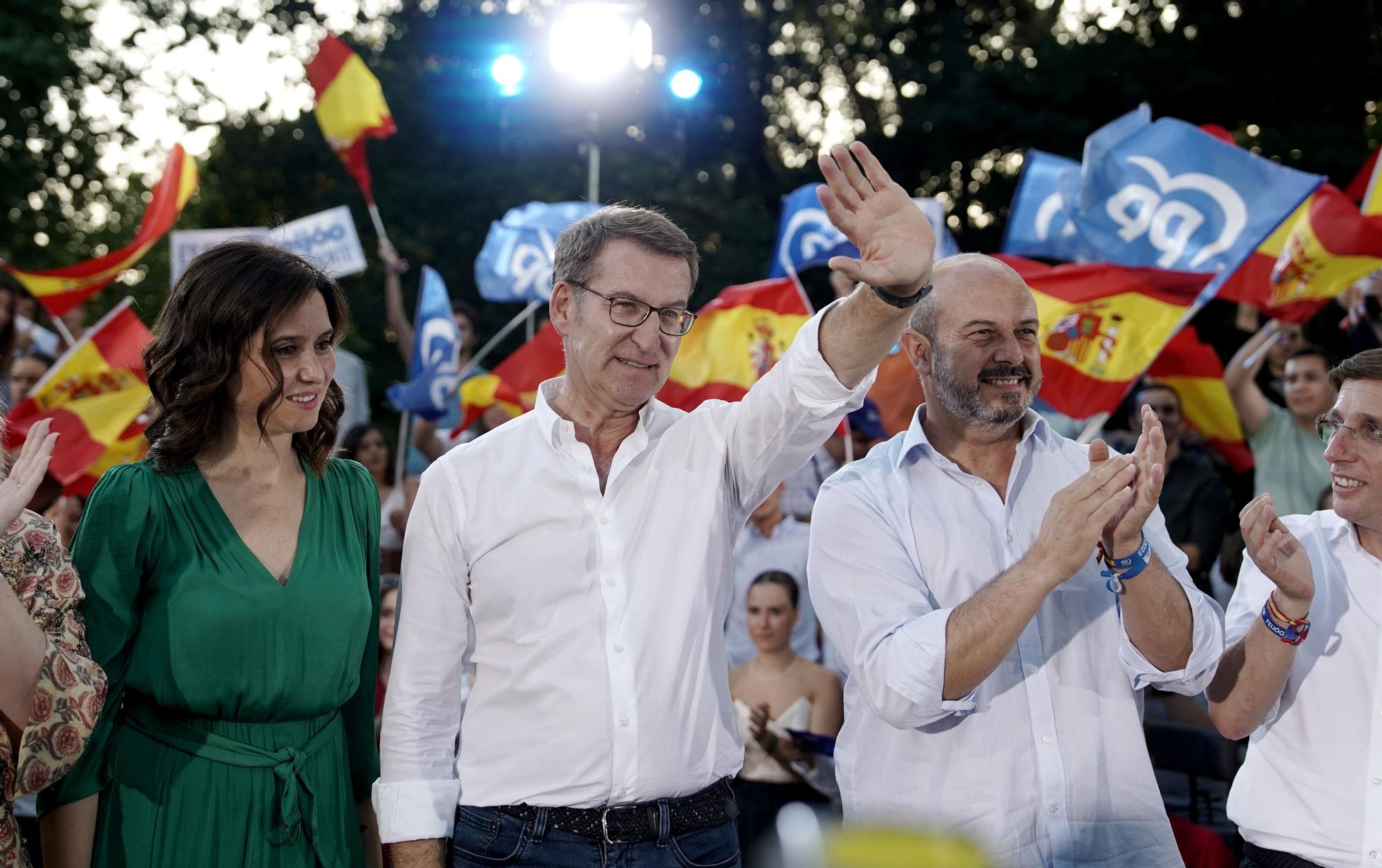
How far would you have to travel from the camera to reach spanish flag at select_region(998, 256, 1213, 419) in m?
6.65

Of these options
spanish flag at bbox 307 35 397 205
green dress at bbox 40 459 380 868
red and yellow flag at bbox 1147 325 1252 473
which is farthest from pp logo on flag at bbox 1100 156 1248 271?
spanish flag at bbox 307 35 397 205

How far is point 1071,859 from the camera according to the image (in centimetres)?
290

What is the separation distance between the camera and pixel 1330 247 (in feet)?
22.1

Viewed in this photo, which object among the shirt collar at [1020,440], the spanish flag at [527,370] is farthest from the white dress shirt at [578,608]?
the spanish flag at [527,370]

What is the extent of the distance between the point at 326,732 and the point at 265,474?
0.62 meters

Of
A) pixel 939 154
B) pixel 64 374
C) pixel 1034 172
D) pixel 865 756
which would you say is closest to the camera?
pixel 865 756

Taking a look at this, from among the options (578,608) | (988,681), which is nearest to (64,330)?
(578,608)

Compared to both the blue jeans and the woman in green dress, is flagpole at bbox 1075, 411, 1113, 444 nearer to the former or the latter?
the blue jeans

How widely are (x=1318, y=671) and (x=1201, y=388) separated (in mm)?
4930

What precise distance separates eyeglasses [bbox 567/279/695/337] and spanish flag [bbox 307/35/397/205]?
337 inches

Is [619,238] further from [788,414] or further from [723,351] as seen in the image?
[723,351]

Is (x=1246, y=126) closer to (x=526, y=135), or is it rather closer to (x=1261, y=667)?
(x=526, y=135)

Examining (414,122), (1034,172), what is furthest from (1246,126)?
(414,122)

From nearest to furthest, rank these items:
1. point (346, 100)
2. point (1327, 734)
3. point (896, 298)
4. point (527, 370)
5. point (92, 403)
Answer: point (896, 298)
point (1327, 734)
point (92, 403)
point (527, 370)
point (346, 100)
